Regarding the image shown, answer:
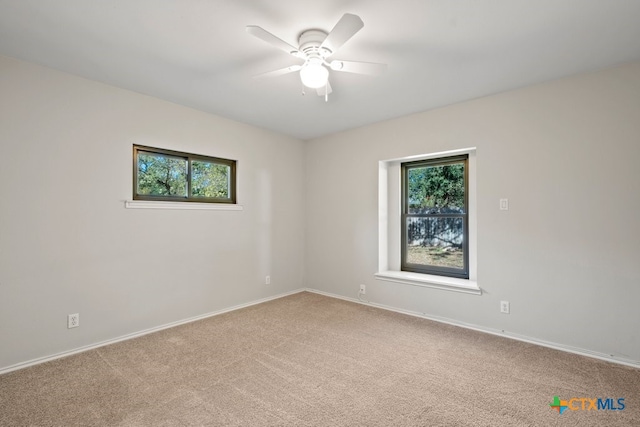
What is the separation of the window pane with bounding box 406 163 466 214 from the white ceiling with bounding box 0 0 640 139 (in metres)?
0.93

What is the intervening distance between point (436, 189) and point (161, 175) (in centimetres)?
332

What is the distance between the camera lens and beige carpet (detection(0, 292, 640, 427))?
1.83 meters

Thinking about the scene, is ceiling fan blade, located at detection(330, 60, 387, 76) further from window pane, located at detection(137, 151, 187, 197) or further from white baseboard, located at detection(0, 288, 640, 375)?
white baseboard, located at detection(0, 288, 640, 375)

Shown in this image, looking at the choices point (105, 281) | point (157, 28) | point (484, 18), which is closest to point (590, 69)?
point (484, 18)

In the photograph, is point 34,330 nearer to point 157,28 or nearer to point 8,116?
point 8,116

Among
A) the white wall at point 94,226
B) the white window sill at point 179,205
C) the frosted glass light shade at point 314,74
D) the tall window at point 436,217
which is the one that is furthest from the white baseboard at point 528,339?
the frosted glass light shade at point 314,74

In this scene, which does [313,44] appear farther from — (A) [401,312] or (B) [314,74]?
(A) [401,312]

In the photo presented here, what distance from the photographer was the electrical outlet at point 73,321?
8.66 ft

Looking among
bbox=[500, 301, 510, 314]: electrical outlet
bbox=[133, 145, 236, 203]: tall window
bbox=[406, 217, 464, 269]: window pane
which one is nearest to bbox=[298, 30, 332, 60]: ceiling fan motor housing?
bbox=[133, 145, 236, 203]: tall window

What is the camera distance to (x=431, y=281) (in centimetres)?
355

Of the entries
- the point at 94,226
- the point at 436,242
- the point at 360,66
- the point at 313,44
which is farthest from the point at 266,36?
the point at 436,242

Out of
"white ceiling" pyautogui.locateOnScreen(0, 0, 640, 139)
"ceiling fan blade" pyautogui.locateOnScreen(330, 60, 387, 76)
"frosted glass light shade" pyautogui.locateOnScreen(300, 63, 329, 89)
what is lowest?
"frosted glass light shade" pyautogui.locateOnScreen(300, 63, 329, 89)

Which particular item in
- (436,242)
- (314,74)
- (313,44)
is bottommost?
(436,242)

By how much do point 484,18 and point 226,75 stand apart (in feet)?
6.72
